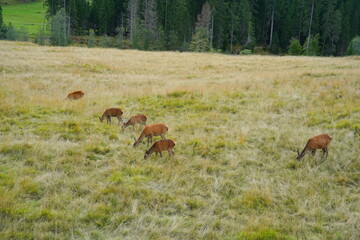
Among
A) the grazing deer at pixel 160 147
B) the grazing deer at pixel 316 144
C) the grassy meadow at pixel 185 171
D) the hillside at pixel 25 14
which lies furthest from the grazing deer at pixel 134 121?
the hillside at pixel 25 14

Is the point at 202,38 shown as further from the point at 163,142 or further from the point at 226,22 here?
the point at 163,142

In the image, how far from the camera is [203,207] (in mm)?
5664

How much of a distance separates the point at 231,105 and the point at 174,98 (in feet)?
8.66

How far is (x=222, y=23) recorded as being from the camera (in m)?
71.6

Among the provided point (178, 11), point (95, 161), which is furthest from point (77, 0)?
point (95, 161)

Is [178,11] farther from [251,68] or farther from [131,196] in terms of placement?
[131,196]

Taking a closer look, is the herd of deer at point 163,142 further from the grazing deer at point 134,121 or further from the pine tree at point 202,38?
the pine tree at point 202,38

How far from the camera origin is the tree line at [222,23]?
6881 centimetres

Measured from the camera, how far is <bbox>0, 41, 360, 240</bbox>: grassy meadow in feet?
16.4

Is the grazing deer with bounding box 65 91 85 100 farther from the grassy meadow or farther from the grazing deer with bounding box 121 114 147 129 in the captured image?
the grazing deer with bounding box 121 114 147 129

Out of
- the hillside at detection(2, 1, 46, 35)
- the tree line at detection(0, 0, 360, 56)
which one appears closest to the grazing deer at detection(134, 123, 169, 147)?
the tree line at detection(0, 0, 360, 56)

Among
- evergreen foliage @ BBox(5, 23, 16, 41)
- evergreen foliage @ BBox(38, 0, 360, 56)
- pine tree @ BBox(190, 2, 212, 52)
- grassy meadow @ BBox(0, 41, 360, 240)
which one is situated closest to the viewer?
grassy meadow @ BBox(0, 41, 360, 240)

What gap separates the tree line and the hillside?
23890 mm

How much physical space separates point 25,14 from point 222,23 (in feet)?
301
